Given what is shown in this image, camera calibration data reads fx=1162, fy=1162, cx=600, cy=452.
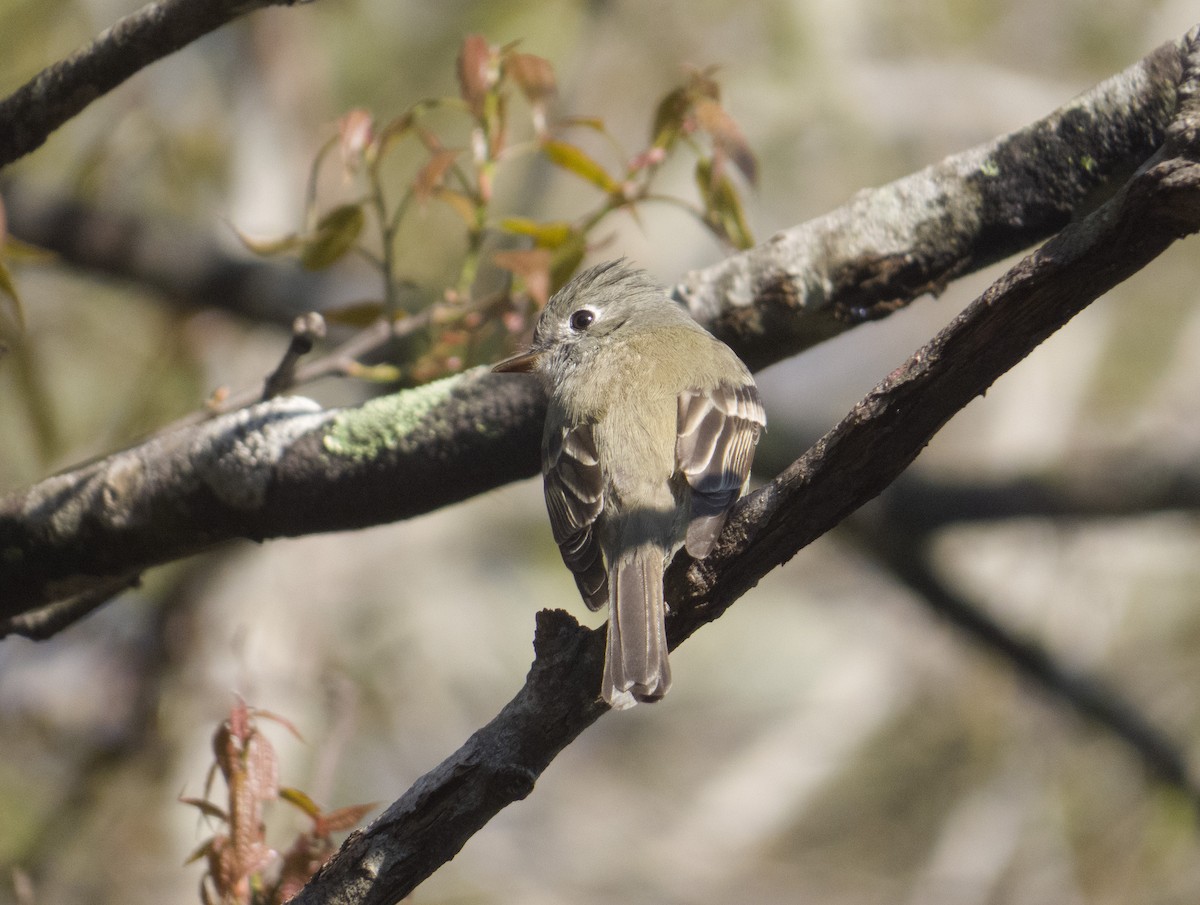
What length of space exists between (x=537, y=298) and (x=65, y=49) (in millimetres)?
4463

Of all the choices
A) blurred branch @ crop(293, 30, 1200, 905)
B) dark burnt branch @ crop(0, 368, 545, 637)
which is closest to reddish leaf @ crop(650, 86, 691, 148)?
dark burnt branch @ crop(0, 368, 545, 637)

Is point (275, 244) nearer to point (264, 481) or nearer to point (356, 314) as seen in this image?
point (356, 314)

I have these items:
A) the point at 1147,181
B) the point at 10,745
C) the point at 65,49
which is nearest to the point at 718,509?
the point at 1147,181

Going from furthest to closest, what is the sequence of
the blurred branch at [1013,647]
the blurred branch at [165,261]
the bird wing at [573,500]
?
the blurred branch at [165,261], the blurred branch at [1013,647], the bird wing at [573,500]

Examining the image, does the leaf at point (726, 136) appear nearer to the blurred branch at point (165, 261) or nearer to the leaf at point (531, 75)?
the leaf at point (531, 75)

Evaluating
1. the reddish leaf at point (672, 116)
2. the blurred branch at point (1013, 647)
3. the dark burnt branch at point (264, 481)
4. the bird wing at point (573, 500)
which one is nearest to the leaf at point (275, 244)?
the dark burnt branch at point (264, 481)

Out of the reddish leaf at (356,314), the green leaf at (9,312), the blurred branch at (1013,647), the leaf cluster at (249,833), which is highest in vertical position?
the reddish leaf at (356,314)

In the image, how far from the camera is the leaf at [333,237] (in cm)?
289

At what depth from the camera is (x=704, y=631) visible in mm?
10211

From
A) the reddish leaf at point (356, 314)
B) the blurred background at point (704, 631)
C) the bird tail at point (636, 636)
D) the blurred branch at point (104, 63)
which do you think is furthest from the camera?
the blurred background at point (704, 631)

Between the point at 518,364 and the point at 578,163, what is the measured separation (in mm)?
514

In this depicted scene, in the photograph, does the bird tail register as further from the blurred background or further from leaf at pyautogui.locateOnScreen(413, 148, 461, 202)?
the blurred background

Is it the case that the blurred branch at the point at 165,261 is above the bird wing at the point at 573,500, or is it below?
above

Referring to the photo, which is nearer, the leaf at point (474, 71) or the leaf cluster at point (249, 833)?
the leaf cluster at point (249, 833)
